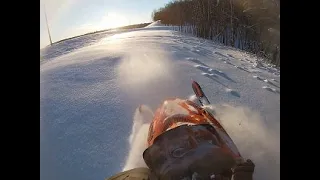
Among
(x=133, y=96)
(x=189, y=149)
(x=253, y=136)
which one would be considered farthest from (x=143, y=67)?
(x=253, y=136)

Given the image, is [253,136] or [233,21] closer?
[253,136]

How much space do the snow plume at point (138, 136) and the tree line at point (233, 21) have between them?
531mm

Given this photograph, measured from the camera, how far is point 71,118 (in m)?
2.25

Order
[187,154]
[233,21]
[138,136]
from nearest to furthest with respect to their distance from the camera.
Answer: [187,154], [138,136], [233,21]

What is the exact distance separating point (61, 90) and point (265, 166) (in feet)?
3.74

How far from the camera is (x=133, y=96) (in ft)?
7.45

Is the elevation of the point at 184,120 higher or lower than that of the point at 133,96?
lower

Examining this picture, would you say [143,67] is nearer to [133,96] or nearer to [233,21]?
[133,96]

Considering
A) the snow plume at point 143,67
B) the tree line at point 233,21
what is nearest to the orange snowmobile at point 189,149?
the snow plume at point 143,67

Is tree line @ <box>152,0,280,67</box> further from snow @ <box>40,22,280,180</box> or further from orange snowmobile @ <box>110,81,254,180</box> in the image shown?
orange snowmobile @ <box>110,81,254,180</box>

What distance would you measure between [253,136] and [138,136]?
0.60 m

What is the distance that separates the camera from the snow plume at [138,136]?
2.19m
